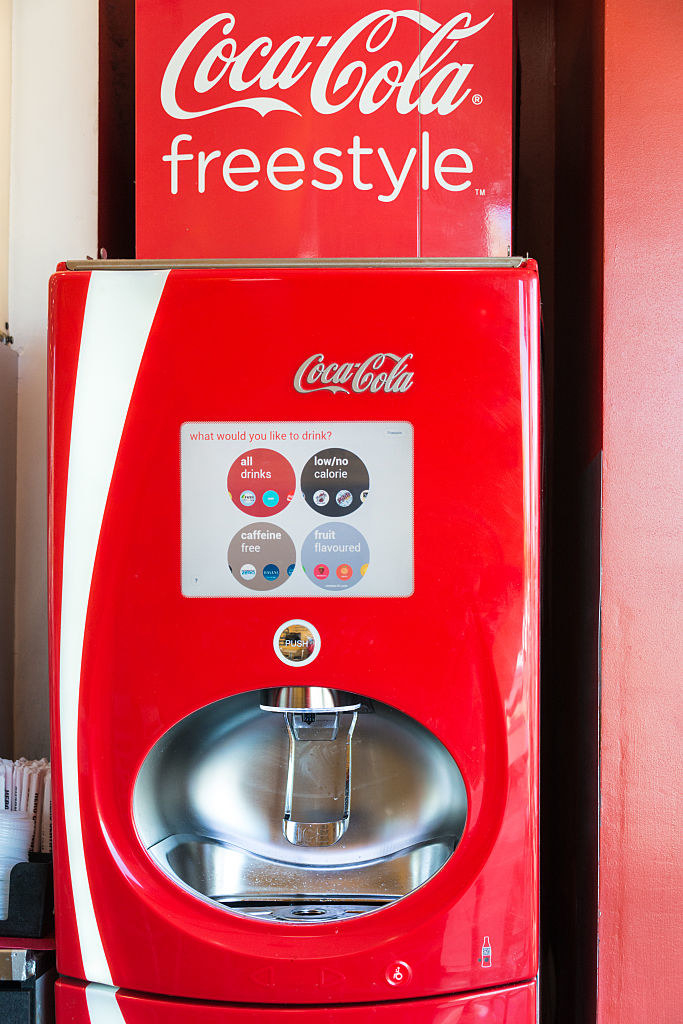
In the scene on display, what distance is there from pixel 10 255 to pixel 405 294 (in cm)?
91

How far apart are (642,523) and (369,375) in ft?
1.62

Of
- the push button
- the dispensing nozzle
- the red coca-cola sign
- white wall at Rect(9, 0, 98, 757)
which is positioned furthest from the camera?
white wall at Rect(9, 0, 98, 757)

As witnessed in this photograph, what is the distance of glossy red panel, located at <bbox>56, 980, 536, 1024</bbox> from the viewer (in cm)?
109

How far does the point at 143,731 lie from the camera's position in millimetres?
1112

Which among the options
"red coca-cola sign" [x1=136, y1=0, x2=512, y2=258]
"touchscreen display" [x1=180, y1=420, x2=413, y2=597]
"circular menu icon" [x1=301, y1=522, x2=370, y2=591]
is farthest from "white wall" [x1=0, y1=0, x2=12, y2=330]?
"circular menu icon" [x1=301, y1=522, x2=370, y2=591]

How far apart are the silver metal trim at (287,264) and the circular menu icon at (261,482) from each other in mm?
252

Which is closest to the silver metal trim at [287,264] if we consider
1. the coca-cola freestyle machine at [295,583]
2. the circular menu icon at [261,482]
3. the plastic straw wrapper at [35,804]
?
the coca-cola freestyle machine at [295,583]

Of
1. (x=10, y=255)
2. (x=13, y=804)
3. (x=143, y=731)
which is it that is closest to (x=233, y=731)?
(x=143, y=731)

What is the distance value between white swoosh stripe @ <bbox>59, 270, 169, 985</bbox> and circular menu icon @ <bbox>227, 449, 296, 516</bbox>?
0.16 metres

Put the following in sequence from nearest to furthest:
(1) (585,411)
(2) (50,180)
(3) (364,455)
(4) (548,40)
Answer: (3) (364,455)
(1) (585,411)
(2) (50,180)
(4) (548,40)

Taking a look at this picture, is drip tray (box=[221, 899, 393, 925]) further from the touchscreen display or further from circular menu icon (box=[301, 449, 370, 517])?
circular menu icon (box=[301, 449, 370, 517])

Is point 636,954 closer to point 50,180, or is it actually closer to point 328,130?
point 328,130

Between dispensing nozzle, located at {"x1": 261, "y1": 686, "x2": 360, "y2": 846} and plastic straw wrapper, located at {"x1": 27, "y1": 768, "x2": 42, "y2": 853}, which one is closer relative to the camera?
dispensing nozzle, located at {"x1": 261, "y1": 686, "x2": 360, "y2": 846}

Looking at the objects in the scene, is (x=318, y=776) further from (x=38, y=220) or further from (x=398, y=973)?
(x=38, y=220)
